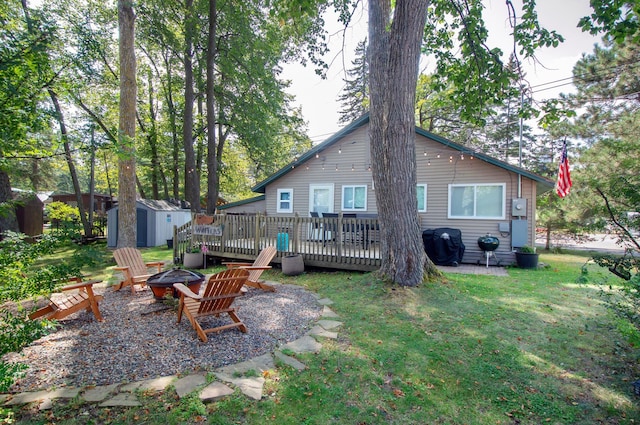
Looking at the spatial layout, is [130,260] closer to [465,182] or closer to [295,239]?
[295,239]

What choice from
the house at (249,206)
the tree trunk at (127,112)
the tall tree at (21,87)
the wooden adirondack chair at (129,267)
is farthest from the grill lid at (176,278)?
the house at (249,206)

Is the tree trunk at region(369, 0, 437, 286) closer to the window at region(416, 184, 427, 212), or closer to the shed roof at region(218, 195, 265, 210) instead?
the window at region(416, 184, 427, 212)

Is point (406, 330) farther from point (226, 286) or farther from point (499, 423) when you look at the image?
point (226, 286)

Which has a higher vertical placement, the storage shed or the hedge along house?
the hedge along house

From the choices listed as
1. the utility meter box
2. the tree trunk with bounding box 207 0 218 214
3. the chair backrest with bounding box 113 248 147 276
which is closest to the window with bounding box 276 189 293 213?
the tree trunk with bounding box 207 0 218 214

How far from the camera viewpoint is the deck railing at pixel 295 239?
745cm

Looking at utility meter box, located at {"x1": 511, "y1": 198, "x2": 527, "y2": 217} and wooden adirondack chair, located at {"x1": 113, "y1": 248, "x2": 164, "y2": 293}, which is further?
utility meter box, located at {"x1": 511, "y1": 198, "x2": 527, "y2": 217}

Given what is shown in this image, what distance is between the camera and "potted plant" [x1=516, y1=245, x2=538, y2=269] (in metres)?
9.01

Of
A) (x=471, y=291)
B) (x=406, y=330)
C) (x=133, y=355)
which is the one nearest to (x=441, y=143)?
(x=471, y=291)

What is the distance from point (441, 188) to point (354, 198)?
3121 millimetres

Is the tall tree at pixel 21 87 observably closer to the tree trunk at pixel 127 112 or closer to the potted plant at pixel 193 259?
the tree trunk at pixel 127 112

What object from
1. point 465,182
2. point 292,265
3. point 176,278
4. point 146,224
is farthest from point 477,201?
point 146,224

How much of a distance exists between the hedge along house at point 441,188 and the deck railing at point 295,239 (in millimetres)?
1789

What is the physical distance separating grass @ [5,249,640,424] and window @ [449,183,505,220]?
5.08 metres
